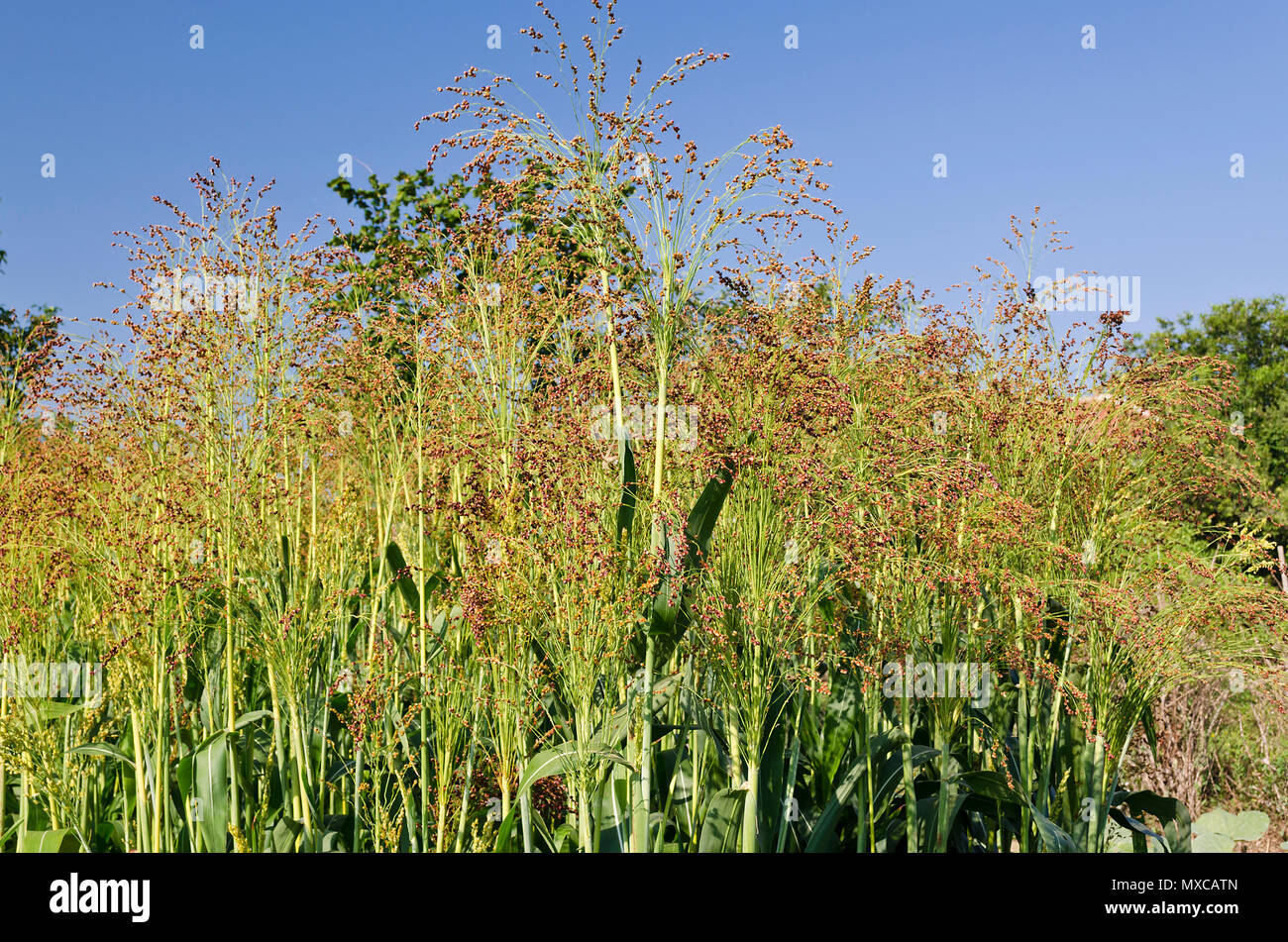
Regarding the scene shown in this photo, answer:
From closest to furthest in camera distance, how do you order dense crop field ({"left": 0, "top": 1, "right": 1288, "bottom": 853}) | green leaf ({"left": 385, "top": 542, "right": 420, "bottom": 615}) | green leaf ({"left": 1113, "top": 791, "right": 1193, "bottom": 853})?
dense crop field ({"left": 0, "top": 1, "right": 1288, "bottom": 853}), green leaf ({"left": 385, "top": 542, "right": 420, "bottom": 615}), green leaf ({"left": 1113, "top": 791, "right": 1193, "bottom": 853})

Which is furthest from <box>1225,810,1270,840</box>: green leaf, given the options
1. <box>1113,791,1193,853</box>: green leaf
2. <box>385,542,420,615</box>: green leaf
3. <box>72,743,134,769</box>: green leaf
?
<box>72,743,134,769</box>: green leaf

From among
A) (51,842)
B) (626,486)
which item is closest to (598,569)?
(626,486)

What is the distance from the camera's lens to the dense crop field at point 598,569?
10.1ft

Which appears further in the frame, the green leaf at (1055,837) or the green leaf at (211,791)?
the green leaf at (1055,837)

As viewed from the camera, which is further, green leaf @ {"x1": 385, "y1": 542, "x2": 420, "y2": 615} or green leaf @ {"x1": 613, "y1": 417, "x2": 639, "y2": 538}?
green leaf @ {"x1": 385, "y1": 542, "x2": 420, "y2": 615}

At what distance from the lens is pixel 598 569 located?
2.83 m

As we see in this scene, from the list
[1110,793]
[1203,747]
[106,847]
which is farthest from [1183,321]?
[106,847]

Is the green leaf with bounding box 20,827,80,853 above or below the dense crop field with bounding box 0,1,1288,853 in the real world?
below

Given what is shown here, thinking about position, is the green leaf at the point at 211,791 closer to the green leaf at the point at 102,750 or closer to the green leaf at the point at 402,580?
the green leaf at the point at 102,750

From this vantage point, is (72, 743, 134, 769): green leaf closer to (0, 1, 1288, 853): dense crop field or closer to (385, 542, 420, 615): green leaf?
(0, 1, 1288, 853): dense crop field

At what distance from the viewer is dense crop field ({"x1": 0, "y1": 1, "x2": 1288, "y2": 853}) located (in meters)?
3.06

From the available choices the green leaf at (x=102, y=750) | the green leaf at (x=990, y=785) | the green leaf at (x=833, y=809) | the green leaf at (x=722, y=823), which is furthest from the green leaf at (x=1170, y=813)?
the green leaf at (x=102, y=750)

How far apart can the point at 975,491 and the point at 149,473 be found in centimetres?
334
